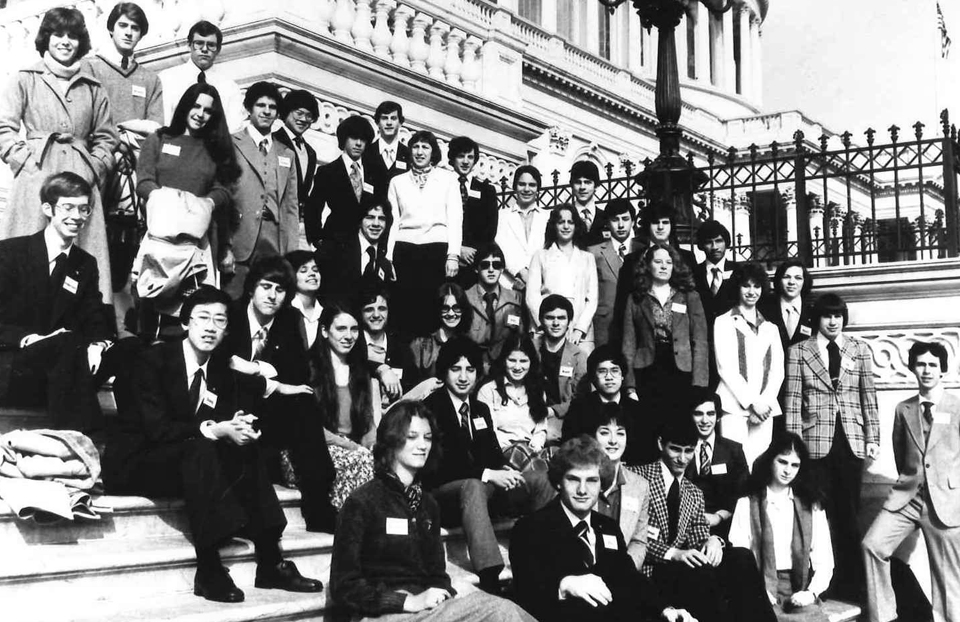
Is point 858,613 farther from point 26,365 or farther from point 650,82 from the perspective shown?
point 650,82

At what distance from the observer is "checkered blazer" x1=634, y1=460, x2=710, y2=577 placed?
5.96 metres

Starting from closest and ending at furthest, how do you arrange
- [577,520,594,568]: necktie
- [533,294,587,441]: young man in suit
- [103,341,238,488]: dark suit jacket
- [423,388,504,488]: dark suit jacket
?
[103,341,238,488]: dark suit jacket < [577,520,594,568]: necktie < [423,388,504,488]: dark suit jacket < [533,294,587,441]: young man in suit

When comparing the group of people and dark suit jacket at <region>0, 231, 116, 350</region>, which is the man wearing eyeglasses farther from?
dark suit jacket at <region>0, 231, 116, 350</region>

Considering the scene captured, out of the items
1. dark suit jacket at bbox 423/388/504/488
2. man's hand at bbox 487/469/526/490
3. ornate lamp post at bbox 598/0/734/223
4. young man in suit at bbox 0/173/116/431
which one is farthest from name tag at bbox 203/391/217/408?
ornate lamp post at bbox 598/0/734/223

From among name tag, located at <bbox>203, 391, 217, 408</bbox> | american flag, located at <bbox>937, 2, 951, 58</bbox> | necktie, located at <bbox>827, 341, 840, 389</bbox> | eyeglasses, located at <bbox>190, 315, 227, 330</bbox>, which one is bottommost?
name tag, located at <bbox>203, 391, 217, 408</bbox>

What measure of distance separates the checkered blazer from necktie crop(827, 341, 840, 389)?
187 cm

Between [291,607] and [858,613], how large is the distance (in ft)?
14.1

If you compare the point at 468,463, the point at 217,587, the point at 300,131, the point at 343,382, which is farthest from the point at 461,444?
the point at 300,131

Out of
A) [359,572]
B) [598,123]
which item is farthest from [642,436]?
[598,123]

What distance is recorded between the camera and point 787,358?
24.8 ft

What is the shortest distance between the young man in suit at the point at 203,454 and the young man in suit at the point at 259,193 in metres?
1.90

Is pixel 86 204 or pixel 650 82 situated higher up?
pixel 650 82

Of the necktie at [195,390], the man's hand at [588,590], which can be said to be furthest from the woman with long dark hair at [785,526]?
the necktie at [195,390]

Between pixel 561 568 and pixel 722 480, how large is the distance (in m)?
1.98
